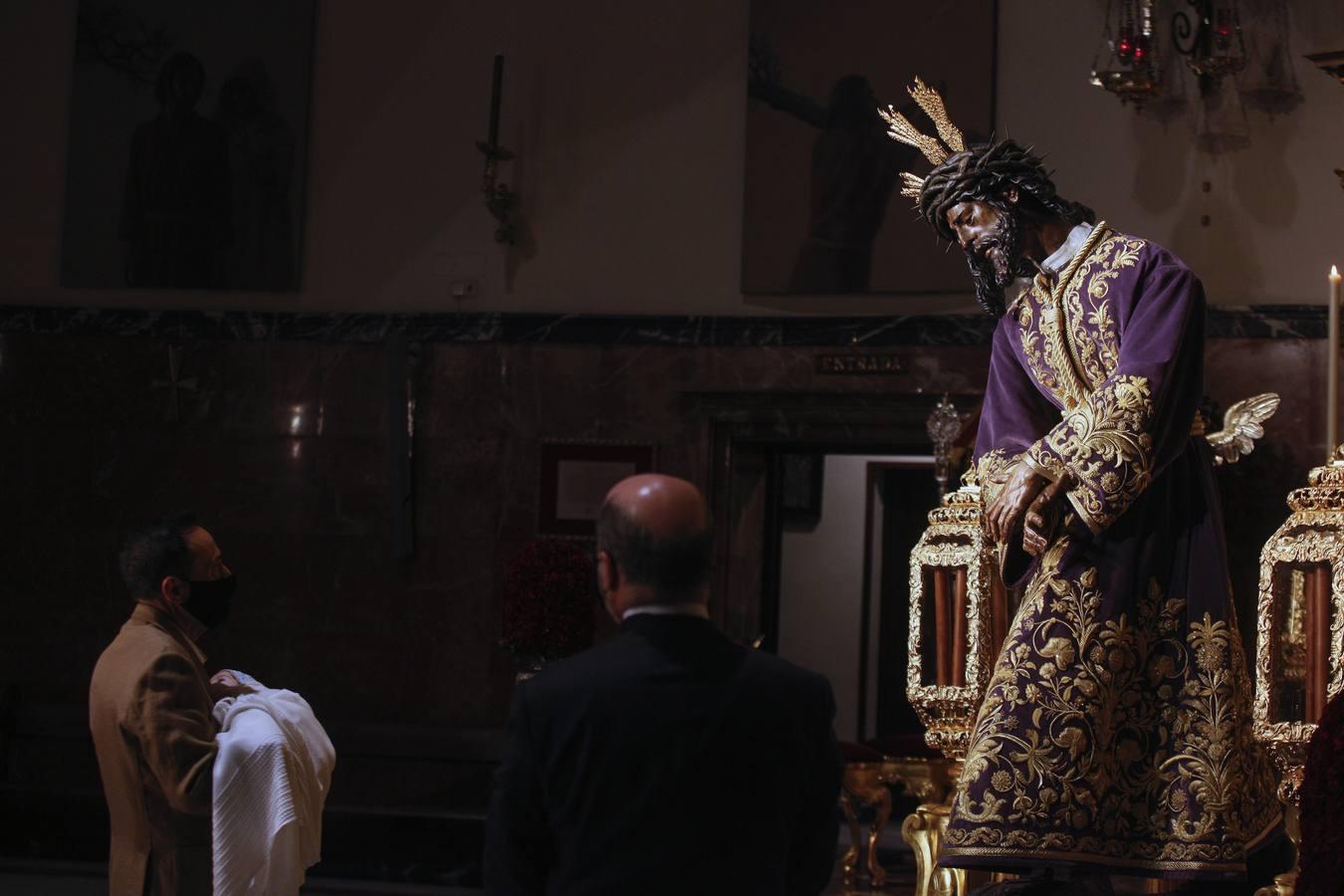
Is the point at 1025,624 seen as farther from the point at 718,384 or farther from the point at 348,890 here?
the point at 718,384

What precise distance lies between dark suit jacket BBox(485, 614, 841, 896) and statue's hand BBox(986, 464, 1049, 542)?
1104mm

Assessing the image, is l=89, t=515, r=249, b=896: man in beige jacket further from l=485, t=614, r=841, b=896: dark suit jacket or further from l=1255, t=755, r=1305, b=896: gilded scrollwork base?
l=1255, t=755, r=1305, b=896: gilded scrollwork base

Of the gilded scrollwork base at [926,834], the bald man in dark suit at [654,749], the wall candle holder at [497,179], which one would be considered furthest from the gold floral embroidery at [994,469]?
the wall candle holder at [497,179]

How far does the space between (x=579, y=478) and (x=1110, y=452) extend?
20.0 feet

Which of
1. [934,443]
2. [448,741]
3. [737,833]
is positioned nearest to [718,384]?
[934,443]

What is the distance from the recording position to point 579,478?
9070 millimetres

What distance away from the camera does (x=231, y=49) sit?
9641 mm

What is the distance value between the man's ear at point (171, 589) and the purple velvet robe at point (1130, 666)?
1.75 m

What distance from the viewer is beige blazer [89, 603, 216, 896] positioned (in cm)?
363

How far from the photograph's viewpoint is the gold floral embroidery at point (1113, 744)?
10.2ft

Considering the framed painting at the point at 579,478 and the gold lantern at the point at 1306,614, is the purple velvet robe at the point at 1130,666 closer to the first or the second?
the gold lantern at the point at 1306,614

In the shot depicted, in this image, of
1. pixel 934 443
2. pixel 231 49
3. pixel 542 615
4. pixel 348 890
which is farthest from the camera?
pixel 231 49

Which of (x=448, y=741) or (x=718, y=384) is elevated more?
(x=718, y=384)

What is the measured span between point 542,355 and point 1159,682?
20.5 feet
